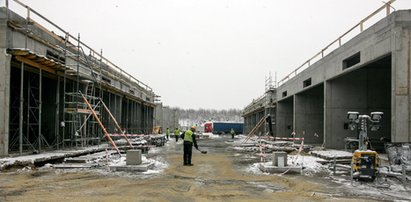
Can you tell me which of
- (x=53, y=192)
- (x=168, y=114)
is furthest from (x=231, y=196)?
(x=168, y=114)

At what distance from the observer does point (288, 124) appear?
39219mm

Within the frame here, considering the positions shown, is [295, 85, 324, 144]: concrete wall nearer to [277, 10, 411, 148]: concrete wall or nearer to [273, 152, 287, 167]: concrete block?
[277, 10, 411, 148]: concrete wall

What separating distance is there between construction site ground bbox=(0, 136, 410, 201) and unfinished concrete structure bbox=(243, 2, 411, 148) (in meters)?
4.64

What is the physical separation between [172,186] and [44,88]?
15144 mm

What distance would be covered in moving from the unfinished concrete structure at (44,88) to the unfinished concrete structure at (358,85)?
13.9 meters

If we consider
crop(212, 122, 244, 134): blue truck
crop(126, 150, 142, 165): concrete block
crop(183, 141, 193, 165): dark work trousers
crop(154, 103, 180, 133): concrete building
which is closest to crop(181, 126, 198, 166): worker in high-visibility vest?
crop(183, 141, 193, 165): dark work trousers

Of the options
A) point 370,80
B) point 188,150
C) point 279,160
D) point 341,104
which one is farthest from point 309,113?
point 279,160

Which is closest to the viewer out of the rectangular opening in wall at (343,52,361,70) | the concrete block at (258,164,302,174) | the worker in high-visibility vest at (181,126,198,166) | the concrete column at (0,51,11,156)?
the concrete block at (258,164,302,174)

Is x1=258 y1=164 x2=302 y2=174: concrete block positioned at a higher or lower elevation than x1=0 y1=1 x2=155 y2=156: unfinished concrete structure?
lower

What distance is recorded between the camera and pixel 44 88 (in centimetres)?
2233

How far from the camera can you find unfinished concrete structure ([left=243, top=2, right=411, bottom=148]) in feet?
46.5

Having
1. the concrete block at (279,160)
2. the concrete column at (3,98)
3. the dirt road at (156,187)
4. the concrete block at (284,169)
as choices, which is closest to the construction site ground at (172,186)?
the dirt road at (156,187)

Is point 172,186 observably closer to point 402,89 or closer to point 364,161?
point 364,161

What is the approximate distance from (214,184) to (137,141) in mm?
15143
